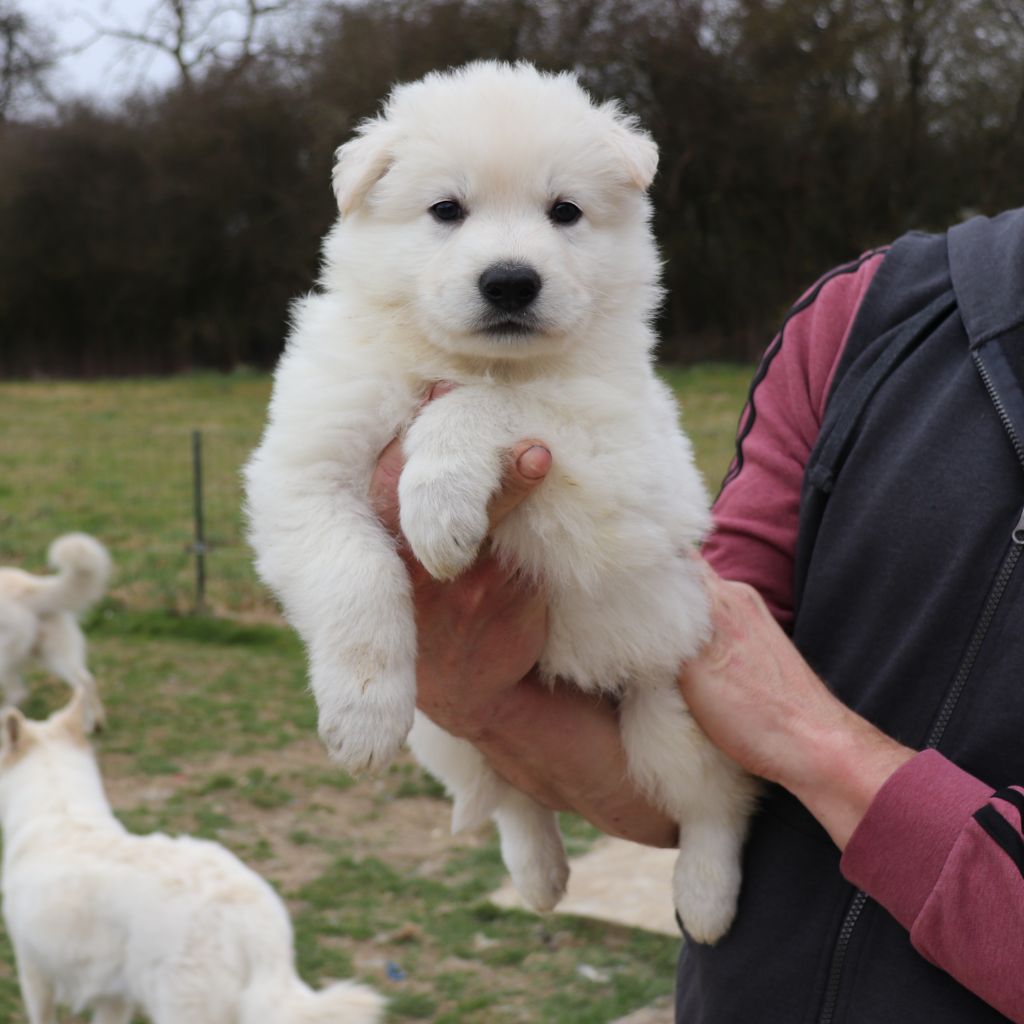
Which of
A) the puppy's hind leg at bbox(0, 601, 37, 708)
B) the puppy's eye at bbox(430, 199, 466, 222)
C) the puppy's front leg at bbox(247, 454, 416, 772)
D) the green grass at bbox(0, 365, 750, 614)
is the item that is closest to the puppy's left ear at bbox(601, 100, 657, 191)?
the puppy's eye at bbox(430, 199, 466, 222)

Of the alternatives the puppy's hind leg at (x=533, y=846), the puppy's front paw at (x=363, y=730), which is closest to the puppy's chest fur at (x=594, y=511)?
the puppy's front paw at (x=363, y=730)

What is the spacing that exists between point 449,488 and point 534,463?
0.13 meters

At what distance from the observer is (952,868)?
1.60m

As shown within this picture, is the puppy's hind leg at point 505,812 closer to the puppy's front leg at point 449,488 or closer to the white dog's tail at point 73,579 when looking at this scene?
the puppy's front leg at point 449,488

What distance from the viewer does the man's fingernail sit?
1820 mm

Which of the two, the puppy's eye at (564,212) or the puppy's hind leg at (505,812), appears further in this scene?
the puppy's hind leg at (505,812)

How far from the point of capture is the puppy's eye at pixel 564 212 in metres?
2.19

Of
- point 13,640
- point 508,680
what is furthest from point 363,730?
point 13,640

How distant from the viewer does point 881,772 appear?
174 cm

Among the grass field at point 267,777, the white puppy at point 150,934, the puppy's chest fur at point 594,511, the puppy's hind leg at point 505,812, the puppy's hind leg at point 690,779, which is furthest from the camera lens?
the grass field at point 267,777

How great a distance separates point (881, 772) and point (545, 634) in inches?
23.6

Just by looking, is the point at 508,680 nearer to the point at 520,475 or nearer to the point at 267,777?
the point at 520,475

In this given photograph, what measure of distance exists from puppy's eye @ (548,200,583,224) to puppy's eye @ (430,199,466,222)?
0.54 ft

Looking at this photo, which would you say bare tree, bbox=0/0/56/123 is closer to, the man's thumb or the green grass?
the green grass
